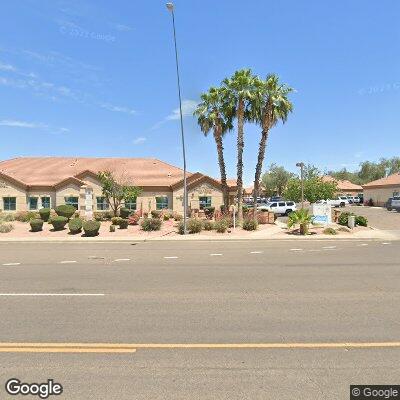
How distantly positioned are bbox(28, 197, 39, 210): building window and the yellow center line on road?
118 feet

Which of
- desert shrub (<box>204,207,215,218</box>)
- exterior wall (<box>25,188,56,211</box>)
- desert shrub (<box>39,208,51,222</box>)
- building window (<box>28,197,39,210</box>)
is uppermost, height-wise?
exterior wall (<box>25,188,56,211</box>)

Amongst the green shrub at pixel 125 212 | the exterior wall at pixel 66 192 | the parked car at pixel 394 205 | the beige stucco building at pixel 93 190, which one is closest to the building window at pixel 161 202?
the beige stucco building at pixel 93 190

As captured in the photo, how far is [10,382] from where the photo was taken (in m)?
4.55

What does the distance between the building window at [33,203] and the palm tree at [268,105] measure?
22602mm

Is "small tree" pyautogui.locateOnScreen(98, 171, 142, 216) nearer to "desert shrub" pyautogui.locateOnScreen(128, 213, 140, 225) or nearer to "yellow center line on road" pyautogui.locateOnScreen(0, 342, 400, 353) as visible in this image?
"desert shrub" pyautogui.locateOnScreen(128, 213, 140, 225)

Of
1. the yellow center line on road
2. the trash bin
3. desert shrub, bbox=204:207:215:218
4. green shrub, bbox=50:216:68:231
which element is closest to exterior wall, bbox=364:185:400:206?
the trash bin

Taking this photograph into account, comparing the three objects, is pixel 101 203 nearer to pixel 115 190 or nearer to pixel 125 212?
pixel 115 190

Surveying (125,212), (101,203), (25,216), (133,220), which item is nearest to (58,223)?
(133,220)

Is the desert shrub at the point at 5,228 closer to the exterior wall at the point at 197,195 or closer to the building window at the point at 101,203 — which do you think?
the building window at the point at 101,203

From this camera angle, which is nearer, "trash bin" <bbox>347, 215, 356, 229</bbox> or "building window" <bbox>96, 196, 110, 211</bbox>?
"trash bin" <bbox>347, 215, 356, 229</bbox>

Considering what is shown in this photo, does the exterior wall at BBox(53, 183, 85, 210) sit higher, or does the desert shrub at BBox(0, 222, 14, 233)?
the exterior wall at BBox(53, 183, 85, 210)

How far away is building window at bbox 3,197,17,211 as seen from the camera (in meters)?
38.6

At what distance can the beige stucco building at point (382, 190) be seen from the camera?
56209 millimetres

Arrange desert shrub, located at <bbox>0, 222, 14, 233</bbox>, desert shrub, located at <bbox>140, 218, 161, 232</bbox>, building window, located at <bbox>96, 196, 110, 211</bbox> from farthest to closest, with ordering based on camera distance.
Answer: building window, located at <bbox>96, 196, 110, 211</bbox>
desert shrub, located at <bbox>0, 222, 14, 233</bbox>
desert shrub, located at <bbox>140, 218, 161, 232</bbox>
